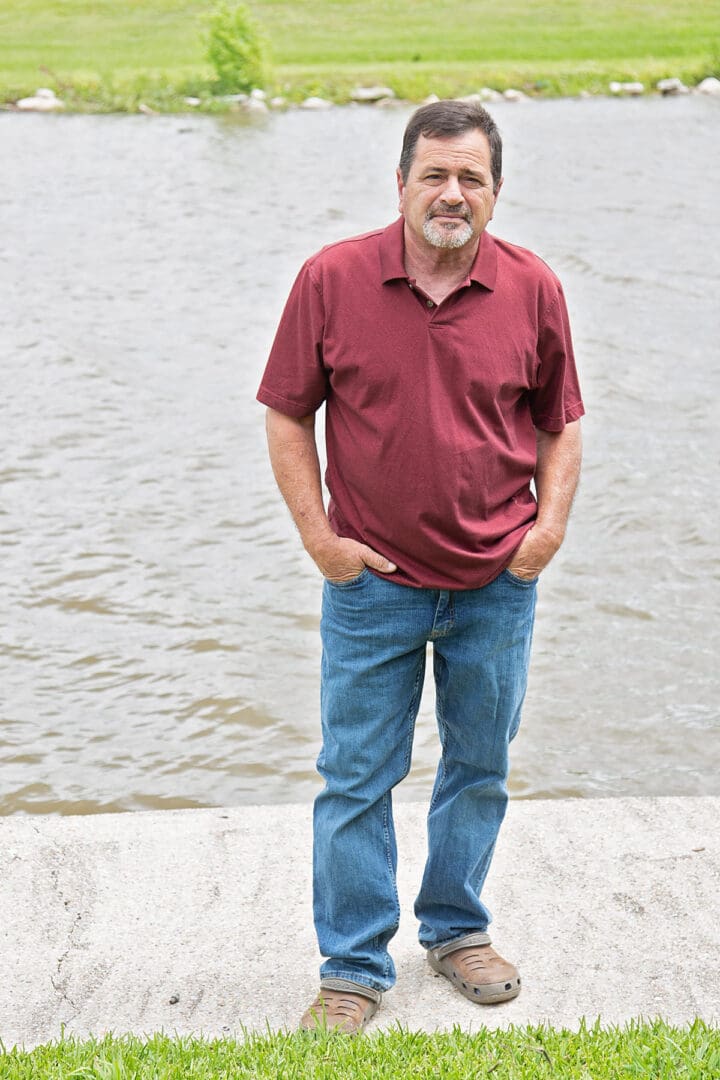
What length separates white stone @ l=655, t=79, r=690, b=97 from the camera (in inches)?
1257

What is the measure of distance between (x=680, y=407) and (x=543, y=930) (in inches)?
288

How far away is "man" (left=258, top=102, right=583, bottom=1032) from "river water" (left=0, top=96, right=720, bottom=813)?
2.10 m

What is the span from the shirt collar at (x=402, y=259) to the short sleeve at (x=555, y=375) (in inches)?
6.2

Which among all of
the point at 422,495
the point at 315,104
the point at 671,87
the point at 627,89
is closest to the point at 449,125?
the point at 422,495

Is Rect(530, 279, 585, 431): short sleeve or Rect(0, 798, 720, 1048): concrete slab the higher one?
Rect(530, 279, 585, 431): short sleeve

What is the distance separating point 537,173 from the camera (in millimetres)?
20438

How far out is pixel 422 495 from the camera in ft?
9.89

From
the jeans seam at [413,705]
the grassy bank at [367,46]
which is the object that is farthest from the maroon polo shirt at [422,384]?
the grassy bank at [367,46]

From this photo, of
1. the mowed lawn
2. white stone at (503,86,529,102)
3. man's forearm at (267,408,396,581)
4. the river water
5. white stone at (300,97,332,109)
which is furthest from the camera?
the mowed lawn

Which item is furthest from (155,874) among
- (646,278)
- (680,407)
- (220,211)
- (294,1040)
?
(220,211)

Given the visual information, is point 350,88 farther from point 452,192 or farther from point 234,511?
point 452,192

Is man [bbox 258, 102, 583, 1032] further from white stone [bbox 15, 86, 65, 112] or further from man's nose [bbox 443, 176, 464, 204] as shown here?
white stone [bbox 15, 86, 65, 112]

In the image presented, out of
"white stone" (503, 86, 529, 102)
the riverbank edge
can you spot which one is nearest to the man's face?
the riverbank edge

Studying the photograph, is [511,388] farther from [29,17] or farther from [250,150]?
[29,17]
